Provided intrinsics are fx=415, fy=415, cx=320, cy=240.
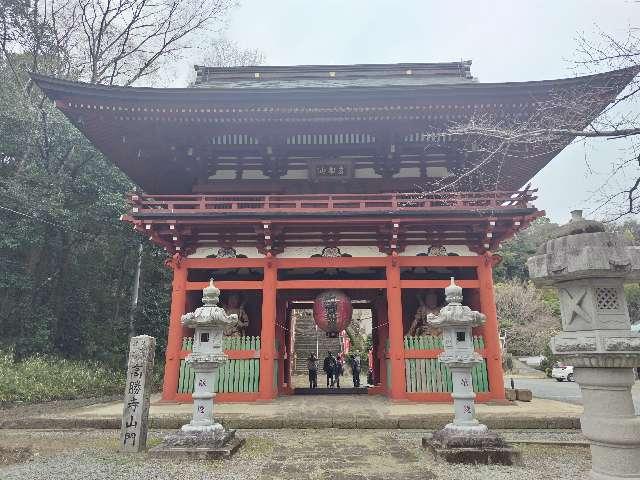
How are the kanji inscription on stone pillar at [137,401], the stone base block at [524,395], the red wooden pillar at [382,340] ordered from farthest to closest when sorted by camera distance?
the red wooden pillar at [382,340] < the stone base block at [524,395] < the kanji inscription on stone pillar at [137,401]

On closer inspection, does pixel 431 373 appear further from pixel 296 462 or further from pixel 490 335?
pixel 296 462

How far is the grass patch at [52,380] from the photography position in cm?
1088

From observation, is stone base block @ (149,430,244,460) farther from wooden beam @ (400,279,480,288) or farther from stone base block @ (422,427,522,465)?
wooden beam @ (400,279,480,288)

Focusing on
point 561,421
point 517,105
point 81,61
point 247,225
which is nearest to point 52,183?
point 81,61

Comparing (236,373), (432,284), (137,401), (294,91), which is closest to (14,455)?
(137,401)

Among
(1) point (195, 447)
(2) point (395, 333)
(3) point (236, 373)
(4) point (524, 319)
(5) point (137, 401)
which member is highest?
(4) point (524, 319)

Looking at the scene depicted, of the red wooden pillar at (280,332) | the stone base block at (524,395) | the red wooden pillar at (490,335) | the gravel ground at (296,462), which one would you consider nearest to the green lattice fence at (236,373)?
the red wooden pillar at (280,332)

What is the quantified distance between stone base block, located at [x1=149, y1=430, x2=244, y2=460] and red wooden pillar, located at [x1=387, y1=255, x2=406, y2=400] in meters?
4.85

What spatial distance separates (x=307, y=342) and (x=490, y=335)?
17769 millimetres

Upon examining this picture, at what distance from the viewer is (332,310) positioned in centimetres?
1087

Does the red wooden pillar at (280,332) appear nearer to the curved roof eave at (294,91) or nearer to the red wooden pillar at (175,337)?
the red wooden pillar at (175,337)

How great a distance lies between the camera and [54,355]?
13945 mm

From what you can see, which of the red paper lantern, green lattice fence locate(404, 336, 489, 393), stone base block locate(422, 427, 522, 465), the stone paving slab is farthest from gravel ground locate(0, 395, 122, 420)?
stone base block locate(422, 427, 522, 465)

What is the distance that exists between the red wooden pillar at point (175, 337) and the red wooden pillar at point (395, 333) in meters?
5.28
